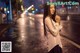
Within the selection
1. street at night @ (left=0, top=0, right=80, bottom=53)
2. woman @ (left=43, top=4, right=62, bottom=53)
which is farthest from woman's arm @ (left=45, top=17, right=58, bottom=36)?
street at night @ (left=0, top=0, right=80, bottom=53)

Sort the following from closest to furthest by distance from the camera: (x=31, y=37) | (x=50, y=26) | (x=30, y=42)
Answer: (x=50, y=26) → (x=30, y=42) → (x=31, y=37)

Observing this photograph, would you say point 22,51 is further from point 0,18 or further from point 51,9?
point 0,18

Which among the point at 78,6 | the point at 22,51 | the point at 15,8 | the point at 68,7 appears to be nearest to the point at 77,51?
the point at 22,51

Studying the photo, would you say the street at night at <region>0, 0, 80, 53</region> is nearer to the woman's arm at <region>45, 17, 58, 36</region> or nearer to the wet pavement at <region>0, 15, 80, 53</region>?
the wet pavement at <region>0, 15, 80, 53</region>

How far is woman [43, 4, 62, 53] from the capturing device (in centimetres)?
714

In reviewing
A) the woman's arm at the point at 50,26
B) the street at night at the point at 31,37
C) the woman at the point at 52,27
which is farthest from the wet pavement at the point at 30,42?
the woman's arm at the point at 50,26

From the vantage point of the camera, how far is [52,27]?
7188 mm

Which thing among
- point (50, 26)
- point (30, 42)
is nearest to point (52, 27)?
point (50, 26)

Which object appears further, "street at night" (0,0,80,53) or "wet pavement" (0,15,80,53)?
"wet pavement" (0,15,80,53)

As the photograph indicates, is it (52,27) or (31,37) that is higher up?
(52,27)

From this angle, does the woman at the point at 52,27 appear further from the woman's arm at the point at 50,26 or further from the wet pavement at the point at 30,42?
the wet pavement at the point at 30,42

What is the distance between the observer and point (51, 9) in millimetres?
7199

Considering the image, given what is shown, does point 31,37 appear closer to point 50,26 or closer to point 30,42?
point 30,42

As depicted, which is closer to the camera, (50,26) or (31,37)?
(50,26)
